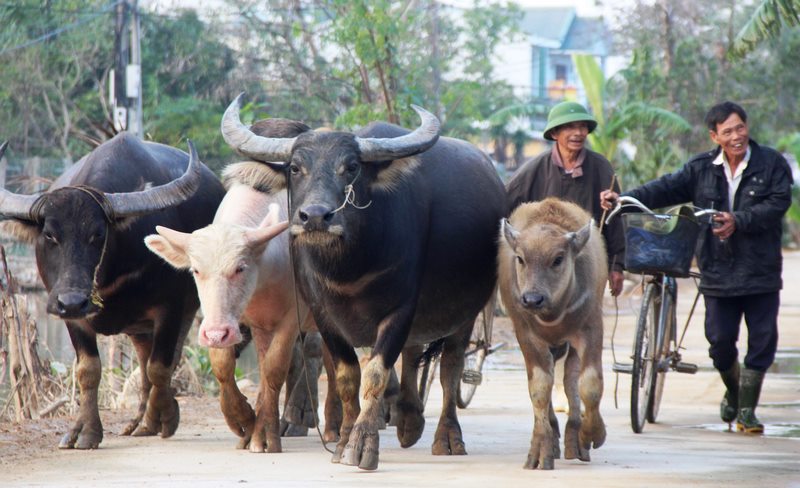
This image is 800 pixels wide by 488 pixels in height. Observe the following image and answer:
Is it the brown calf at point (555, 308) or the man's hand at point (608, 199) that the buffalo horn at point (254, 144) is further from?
the man's hand at point (608, 199)

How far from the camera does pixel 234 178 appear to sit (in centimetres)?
822

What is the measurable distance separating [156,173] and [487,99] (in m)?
35.5

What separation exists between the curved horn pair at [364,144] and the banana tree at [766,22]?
675 centimetres

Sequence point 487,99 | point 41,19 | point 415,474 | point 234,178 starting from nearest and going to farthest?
point 415,474
point 234,178
point 41,19
point 487,99

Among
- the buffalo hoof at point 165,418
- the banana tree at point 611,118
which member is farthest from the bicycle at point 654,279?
the banana tree at point 611,118

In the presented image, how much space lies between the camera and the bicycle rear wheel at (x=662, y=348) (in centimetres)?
963

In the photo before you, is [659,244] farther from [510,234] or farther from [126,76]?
[126,76]

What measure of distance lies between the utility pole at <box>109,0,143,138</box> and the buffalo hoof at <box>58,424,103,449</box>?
49.0 feet

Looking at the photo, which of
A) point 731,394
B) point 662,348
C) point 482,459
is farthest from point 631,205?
point 482,459

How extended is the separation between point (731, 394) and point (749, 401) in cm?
Answer: 32

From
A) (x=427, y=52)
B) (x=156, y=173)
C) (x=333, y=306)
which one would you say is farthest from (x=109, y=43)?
(x=333, y=306)

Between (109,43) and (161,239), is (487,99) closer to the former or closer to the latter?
(109,43)

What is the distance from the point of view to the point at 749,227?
9.10m

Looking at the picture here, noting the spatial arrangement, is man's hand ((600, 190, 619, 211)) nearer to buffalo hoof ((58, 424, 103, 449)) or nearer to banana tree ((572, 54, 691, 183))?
buffalo hoof ((58, 424, 103, 449))
